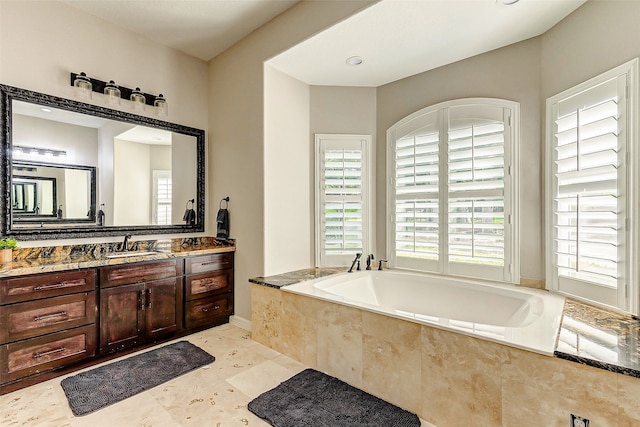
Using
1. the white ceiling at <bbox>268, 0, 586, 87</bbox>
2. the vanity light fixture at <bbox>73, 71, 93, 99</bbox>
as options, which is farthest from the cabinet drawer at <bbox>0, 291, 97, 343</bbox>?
the white ceiling at <bbox>268, 0, 586, 87</bbox>

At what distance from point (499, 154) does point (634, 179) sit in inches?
37.4

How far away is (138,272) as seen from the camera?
8.72 ft

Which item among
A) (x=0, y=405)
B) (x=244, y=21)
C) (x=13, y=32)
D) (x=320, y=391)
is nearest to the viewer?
(x=0, y=405)

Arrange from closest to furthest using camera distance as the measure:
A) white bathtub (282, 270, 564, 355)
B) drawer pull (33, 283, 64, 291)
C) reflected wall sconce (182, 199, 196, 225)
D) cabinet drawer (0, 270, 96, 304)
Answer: white bathtub (282, 270, 564, 355) → cabinet drawer (0, 270, 96, 304) → drawer pull (33, 283, 64, 291) → reflected wall sconce (182, 199, 196, 225)

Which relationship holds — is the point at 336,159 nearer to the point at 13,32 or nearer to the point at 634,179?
the point at 634,179

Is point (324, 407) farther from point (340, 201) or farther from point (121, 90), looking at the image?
point (121, 90)

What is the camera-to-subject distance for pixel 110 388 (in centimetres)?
208

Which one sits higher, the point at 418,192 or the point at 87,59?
the point at 87,59

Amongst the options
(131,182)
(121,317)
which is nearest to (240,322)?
(121,317)

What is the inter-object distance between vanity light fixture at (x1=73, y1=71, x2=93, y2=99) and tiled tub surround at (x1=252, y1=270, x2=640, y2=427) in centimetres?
251

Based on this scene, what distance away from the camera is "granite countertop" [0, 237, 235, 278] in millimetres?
2150

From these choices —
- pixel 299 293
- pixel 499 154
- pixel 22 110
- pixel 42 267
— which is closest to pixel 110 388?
pixel 42 267

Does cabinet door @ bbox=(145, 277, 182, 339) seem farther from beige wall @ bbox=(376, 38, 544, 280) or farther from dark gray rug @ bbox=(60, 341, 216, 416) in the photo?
beige wall @ bbox=(376, 38, 544, 280)

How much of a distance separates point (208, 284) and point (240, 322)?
52 centimetres
